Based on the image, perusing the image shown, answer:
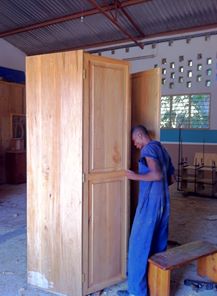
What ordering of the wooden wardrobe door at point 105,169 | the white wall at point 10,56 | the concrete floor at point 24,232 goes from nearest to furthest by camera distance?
the wooden wardrobe door at point 105,169 → the concrete floor at point 24,232 → the white wall at point 10,56

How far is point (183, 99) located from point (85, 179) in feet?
25.1

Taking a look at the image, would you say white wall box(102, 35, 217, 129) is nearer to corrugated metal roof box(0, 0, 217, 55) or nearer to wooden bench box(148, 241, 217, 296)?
corrugated metal roof box(0, 0, 217, 55)

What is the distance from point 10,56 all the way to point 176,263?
869 centimetres

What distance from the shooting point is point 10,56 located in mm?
9625

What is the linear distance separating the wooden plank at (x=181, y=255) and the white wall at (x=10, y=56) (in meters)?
8.03

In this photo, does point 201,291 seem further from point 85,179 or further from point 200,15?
point 200,15

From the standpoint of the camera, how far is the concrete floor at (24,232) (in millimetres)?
2844

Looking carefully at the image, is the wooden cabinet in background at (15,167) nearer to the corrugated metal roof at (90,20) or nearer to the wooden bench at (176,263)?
the corrugated metal roof at (90,20)

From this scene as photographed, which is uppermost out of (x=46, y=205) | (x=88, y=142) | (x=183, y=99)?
(x=183, y=99)

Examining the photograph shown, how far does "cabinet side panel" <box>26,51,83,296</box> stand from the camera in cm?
251

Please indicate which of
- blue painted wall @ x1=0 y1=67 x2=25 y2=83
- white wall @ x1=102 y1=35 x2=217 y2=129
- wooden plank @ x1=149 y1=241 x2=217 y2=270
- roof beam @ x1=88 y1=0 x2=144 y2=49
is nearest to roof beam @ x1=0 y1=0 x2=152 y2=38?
roof beam @ x1=88 y1=0 x2=144 y2=49

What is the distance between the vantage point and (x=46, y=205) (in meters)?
2.70

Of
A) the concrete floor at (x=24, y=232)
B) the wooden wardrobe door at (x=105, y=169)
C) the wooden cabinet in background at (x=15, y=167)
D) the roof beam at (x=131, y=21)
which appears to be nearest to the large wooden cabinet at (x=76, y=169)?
the wooden wardrobe door at (x=105, y=169)

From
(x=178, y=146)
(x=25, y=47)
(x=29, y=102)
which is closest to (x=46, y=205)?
(x=29, y=102)
